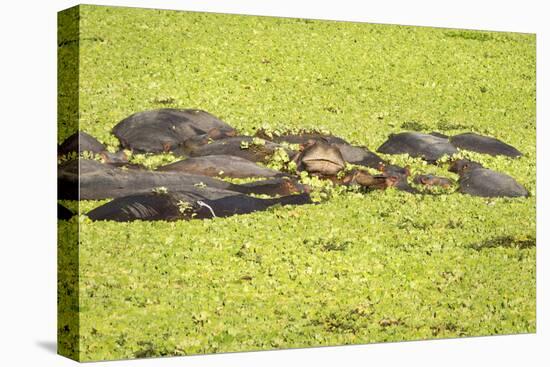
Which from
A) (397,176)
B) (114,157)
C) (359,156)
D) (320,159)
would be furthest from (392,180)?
(114,157)

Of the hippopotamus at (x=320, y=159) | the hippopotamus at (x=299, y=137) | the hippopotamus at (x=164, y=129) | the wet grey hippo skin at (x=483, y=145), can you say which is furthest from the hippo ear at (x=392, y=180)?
the hippopotamus at (x=164, y=129)

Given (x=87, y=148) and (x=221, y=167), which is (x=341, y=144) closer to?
(x=221, y=167)

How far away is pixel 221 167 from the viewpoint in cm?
2055

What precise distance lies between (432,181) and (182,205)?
4.95m

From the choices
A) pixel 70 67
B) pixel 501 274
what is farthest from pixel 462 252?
pixel 70 67

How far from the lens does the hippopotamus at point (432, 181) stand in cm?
2227

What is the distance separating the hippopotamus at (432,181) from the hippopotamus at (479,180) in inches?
10.3

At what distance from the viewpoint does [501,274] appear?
22625 mm

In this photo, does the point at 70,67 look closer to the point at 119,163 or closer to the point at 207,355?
the point at 119,163

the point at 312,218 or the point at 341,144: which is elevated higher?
the point at 341,144

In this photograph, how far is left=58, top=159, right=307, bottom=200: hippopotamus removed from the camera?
19.3 metres

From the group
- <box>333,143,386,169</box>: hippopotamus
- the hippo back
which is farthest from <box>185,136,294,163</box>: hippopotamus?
the hippo back

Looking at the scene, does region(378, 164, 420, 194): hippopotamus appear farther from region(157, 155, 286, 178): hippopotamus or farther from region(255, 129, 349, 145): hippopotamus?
region(157, 155, 286, 178): hippopotamus

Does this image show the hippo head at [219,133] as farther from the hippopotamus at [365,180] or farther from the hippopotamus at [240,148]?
the hippopotamus at [365,180]
